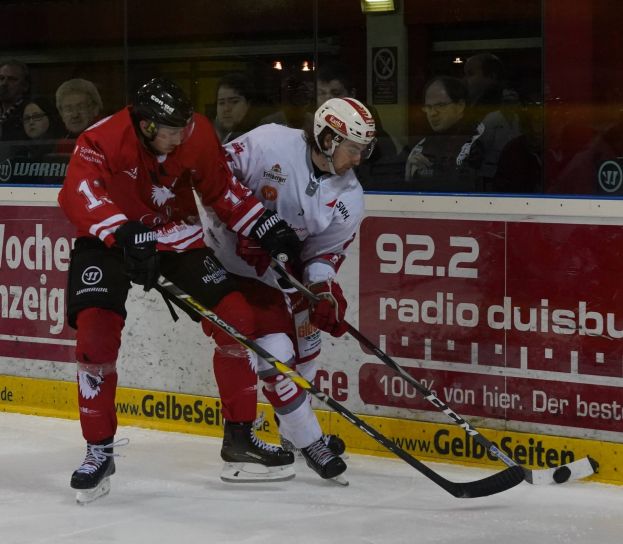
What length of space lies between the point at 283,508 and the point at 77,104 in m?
2.20

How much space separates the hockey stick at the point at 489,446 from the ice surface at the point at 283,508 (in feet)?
0.18

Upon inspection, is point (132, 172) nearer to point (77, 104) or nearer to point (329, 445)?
point (329, 445)

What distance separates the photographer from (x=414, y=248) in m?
4.34

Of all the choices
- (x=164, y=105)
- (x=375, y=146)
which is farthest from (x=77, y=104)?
(x=164, y=105)

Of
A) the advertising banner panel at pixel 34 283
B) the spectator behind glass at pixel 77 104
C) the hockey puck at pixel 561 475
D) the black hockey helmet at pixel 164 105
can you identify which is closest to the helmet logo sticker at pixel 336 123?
the black hockey helmet at pixel 164 105

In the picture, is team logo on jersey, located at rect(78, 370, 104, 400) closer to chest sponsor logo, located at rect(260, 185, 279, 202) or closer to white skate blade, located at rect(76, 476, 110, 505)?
white skate blade, located at rect(76, 476, 110, 505)

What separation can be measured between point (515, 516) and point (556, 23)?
1.55 meters

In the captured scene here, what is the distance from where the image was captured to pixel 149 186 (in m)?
3.84

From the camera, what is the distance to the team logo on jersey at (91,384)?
378 cm

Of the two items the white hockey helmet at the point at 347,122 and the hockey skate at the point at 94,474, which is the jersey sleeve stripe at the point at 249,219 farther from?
the hockey skate at the point at 94,474

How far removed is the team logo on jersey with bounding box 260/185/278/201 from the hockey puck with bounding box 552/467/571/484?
1145 mm

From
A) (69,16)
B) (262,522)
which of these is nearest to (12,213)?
(69,16)

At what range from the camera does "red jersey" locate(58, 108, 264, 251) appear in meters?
3.63

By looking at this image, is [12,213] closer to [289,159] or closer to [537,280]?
[289,159]
